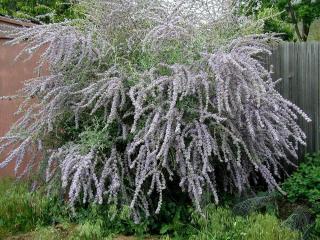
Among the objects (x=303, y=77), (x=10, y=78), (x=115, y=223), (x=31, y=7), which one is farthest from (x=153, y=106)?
(x=31, y=7)

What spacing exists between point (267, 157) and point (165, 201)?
121cm

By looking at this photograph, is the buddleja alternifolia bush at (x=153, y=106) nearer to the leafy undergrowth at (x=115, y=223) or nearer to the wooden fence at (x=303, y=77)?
the leafy undergrowth at (x=115, y=223)

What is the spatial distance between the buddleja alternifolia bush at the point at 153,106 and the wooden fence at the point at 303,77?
2.09 ft

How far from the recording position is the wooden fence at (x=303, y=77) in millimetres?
6855

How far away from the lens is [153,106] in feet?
18.1

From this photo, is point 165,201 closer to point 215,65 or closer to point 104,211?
point 104,211

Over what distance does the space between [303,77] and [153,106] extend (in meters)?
2.37

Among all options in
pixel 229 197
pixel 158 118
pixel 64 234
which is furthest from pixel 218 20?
pixel 64 234

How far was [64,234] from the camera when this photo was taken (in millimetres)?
5590

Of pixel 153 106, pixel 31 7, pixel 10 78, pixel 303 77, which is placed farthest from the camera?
pixel 31 7

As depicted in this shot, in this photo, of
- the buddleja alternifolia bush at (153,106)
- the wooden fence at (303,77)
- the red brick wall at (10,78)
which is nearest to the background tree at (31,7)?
the red brick wall at (10,78)

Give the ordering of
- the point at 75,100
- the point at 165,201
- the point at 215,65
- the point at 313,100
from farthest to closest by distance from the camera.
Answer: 1. the point at 313,100
2. the point at 75,100
3. the point at 165,201
4. the point at 215,65

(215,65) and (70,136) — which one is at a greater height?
(215,65)

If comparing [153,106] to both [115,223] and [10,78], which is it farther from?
[10,78]
